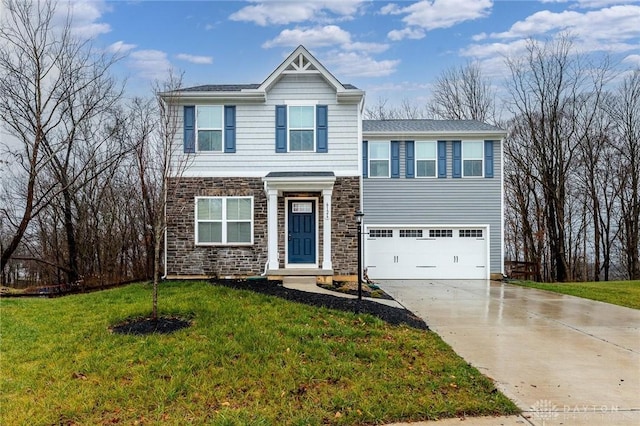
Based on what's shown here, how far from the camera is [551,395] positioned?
4.64 m

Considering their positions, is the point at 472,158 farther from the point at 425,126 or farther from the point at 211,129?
the point at 211,129

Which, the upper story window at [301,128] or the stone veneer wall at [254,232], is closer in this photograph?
the stone veneer wall at [254,232]

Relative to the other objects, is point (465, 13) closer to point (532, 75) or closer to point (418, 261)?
point (418, 261)

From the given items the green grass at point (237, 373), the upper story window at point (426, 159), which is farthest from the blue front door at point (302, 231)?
the upper story window at point (426, 159)

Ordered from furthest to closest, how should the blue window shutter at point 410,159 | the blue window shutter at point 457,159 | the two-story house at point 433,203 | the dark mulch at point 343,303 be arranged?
1. the blue window shutter at point 410,159
2. the blue window shutter at point 457,159
3. the two-story house at point 433,203
4. the dark mulch at point 343,303

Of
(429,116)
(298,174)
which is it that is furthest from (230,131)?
(429,116)

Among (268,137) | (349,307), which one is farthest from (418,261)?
(349,307)

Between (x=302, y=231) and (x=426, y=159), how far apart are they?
7177 millimetres

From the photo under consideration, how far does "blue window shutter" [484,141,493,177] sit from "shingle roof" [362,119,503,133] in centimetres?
60

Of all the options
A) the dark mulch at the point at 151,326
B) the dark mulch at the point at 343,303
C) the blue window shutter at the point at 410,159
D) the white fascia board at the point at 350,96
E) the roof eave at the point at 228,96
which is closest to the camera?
the dark mulch at the point at 151,326

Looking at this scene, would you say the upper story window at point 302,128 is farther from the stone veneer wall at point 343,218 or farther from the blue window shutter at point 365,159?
the blue window shutter at point 365,159

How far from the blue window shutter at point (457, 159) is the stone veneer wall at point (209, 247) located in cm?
858

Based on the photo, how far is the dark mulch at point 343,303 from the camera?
792 cm

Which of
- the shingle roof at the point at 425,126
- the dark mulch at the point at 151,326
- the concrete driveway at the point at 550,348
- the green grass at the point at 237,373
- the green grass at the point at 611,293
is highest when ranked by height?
the shingle roof at the point at 425,126
